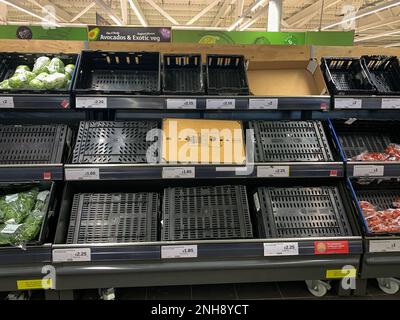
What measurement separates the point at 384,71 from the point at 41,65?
213 centimetres

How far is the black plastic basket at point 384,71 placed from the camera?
1976mm

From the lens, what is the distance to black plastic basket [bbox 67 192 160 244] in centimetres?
155

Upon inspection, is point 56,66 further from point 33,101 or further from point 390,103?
point 390,103

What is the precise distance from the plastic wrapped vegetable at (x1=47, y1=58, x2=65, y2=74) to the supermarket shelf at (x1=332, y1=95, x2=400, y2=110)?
156 cm

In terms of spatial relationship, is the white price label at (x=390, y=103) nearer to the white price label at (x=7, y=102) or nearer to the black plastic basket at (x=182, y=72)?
the black plastic basket at (x=182, y=72)

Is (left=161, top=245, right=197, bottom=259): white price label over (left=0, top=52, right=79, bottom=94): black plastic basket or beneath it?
beneath

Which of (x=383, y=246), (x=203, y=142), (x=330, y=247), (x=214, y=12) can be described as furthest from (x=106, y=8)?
(x=383, y=246)

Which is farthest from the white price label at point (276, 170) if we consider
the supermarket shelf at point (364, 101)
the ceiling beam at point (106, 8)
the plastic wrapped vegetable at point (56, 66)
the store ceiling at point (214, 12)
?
the store ceiling at point (214, 12)

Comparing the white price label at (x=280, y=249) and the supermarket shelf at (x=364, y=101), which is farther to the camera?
the supermarket shelf at (x=364, y=101)

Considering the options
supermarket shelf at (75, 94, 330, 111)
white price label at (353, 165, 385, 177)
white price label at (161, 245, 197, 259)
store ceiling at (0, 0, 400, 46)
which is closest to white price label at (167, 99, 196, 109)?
supermarket shelf at (75, 94, 330, 111)

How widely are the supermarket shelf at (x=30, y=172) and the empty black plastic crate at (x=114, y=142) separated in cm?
11

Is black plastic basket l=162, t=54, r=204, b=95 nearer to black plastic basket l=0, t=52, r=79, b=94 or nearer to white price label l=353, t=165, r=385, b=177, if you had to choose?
black plastic basket l=0, t=52, r=79, b=94

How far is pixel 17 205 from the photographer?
5.24 ft

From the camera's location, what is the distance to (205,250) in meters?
1.50
